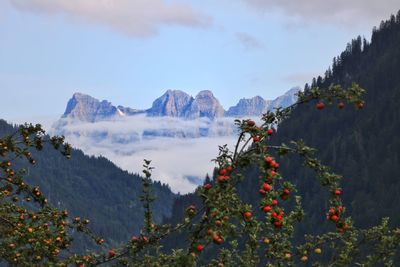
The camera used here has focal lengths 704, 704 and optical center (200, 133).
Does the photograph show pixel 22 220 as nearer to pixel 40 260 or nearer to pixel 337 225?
pixel 40 260

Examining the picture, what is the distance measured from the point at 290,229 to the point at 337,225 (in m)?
5.30

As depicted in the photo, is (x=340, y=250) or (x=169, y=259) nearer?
(x=169, y=259)

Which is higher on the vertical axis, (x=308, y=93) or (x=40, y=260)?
(x=308, y=93)

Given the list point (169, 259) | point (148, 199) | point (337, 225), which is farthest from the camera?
point (148, 199)

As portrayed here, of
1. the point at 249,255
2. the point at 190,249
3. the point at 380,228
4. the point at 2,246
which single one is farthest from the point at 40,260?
the point at 380,228

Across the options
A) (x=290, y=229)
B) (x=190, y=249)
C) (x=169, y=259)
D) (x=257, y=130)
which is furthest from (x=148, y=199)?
(x=290, y=229)

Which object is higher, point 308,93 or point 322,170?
point 308,93

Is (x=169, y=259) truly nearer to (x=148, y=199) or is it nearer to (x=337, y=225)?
(x=148, y=199)

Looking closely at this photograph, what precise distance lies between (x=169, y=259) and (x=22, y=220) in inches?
240

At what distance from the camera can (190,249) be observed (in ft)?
32.2

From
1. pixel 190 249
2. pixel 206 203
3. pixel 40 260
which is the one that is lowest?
pixel 40 260

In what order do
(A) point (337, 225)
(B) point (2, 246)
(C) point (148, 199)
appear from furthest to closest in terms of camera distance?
(B) point (2, 246), (C) point (148, 199), (A) point (337, 225)

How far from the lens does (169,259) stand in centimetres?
1103

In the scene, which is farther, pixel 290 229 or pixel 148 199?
pixel 290 229
